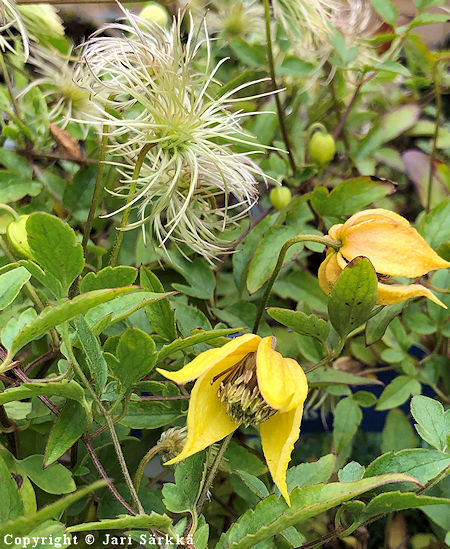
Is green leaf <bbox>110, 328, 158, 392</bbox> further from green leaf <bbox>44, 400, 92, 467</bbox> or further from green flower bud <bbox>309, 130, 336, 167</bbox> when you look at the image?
green flower bud <bbox>309, 130, 336, 167</bbox>

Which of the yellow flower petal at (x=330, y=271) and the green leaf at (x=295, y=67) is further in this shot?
the green leaf at (x=295, y=67)

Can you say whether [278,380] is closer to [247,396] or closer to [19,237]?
[247,396]

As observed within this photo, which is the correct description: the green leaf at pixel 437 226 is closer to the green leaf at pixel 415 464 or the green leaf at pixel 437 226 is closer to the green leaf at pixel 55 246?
the green leaf at pixel 415 464

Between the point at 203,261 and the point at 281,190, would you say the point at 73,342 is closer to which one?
the point at 203,261

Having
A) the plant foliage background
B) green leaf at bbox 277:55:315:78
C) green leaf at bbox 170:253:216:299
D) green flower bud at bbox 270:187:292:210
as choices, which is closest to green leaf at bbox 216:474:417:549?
the plant foliage background

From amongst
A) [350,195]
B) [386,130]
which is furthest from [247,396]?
[386,130]

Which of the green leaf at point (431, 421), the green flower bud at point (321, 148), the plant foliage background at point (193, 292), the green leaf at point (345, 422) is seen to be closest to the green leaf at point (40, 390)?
the plant foliage background at point (193, 292)
